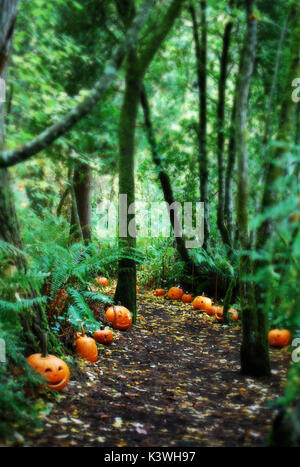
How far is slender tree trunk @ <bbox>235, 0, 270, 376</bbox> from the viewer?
4211 millimetres

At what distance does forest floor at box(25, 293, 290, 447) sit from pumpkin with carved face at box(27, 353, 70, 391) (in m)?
0.15

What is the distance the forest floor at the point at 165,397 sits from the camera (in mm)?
2854

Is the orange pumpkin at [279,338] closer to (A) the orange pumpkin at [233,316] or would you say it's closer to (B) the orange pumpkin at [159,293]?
(A) the orange pumpkin at [233,316]

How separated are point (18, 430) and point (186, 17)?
325 inches

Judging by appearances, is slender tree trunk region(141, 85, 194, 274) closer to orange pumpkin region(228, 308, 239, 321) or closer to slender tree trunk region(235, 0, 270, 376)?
orange pumpkin region(228, 308, 239, 321)

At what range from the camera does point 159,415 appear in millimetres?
3381

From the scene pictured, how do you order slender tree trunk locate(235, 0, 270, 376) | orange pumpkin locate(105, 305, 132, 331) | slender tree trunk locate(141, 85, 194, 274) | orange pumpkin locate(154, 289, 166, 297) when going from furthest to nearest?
1. orange pumpkin locate(154, 289, 166, 297)
2. slender tree trunk locate(141, 85, 194, 274)
3. orange pumpkin locate(105, 305, 132, 331)
4. slender tree trunk locate(235, 0, 270, 376)

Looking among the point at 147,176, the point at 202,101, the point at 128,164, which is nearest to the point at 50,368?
the point at 128,164

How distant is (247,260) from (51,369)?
2.60m

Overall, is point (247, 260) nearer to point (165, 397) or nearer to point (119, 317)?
point (165, 397)

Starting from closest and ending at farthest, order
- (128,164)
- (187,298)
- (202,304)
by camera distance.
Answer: (128,164) < (202,304) < (187,298)

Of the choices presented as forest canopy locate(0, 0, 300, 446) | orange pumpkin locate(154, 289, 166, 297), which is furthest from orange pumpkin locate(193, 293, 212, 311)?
orange pumpkin locate(154, 289, 166, 297)

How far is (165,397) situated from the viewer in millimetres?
3857

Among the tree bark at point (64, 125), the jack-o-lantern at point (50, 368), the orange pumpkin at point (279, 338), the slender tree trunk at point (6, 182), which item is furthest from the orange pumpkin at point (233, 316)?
the tree bark at point (64, 125)
